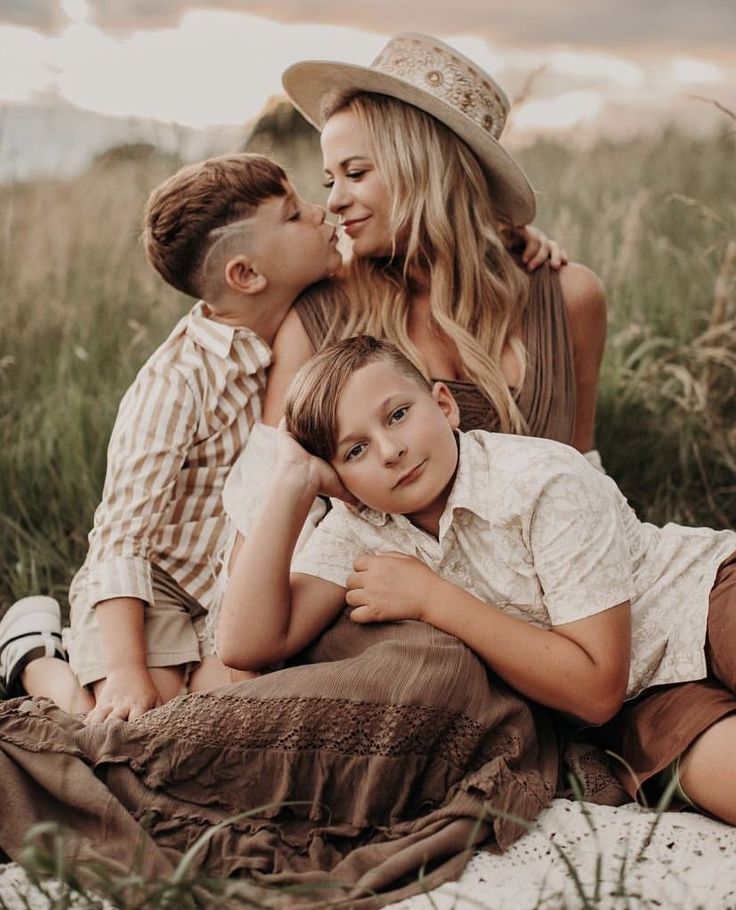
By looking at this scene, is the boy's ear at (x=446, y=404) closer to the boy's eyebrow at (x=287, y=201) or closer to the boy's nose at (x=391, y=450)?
the boy's nose at (x=391, y=450)

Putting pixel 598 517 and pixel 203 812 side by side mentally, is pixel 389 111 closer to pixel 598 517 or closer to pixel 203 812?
pixel 598 517

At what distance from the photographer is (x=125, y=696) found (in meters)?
2.48

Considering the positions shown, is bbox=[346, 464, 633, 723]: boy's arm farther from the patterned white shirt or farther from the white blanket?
the white blanket

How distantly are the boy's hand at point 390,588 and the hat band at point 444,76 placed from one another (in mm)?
1146

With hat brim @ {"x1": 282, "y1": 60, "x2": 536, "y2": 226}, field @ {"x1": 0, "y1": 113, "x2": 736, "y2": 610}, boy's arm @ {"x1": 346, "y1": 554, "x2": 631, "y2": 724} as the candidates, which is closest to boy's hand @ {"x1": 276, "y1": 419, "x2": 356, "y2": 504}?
boy's arm @ {"x1": 346, "y1": 554, "x2": 631, "y2": 724}

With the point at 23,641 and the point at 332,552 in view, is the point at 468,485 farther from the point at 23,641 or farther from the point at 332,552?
the point at 23,641

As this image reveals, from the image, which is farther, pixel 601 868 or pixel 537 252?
pixel 537 252

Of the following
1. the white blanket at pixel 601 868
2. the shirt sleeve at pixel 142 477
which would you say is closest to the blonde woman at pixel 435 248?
the shirt sleeve at pixel 142 477

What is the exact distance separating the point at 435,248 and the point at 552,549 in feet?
3.18

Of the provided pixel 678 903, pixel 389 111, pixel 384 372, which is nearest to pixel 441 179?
pixel 389 111

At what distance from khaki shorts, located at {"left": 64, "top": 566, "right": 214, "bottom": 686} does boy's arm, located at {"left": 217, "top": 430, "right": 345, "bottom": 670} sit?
0.44 metres

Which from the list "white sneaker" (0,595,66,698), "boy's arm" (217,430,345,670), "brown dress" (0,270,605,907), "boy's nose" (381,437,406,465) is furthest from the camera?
"white sneaker" (0,595,66,698)

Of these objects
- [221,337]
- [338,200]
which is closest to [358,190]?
[338,200]

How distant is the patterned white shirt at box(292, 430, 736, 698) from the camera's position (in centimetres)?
214
